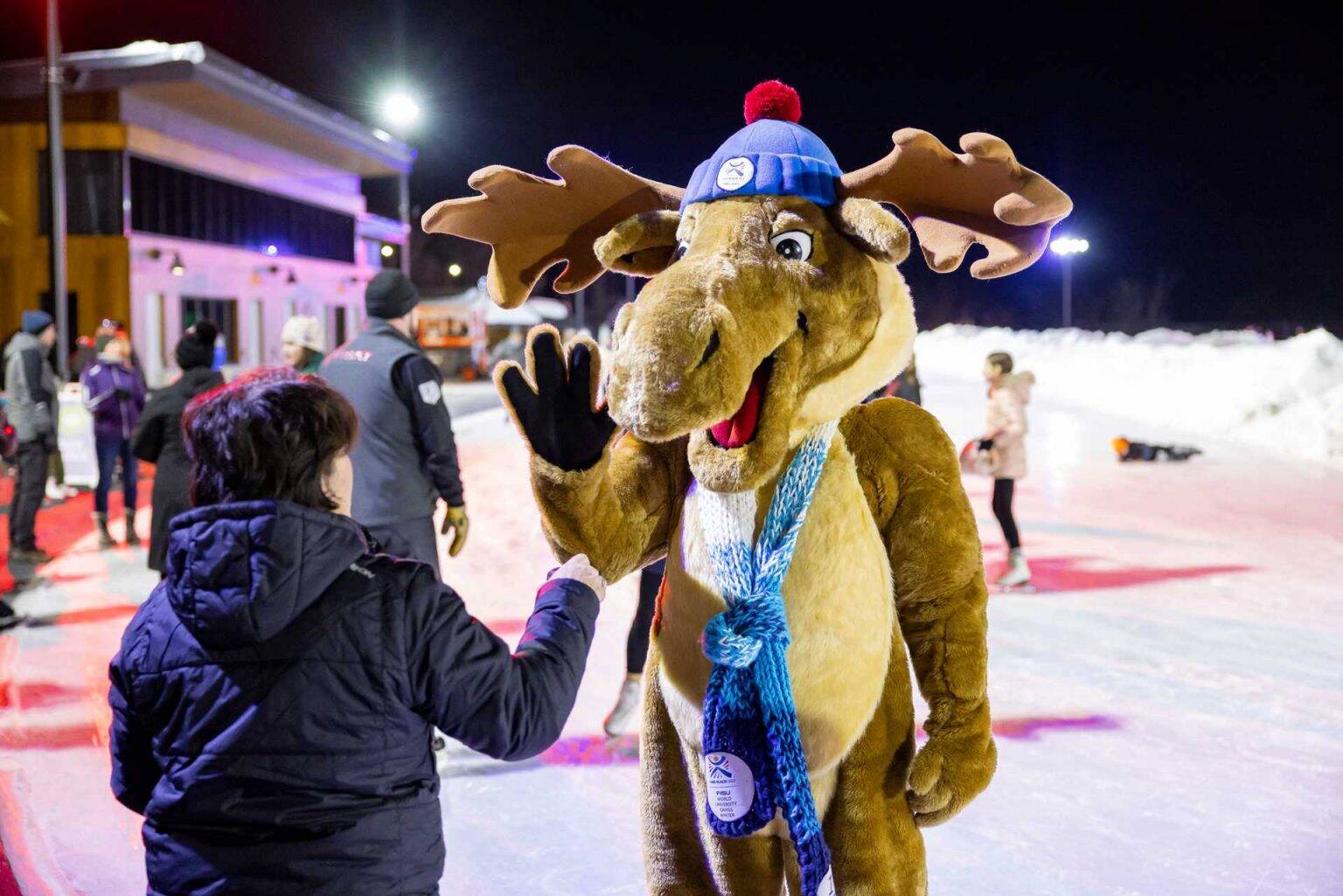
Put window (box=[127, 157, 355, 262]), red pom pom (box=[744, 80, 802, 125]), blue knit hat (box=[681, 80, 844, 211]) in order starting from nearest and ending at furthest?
blue knit hat (box=[681, 80, 844, 211])
red pom pom (box=[744, 80, 802, 125])
window (box=[127, 157, 355, 262])

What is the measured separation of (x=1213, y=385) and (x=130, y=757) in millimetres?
17742

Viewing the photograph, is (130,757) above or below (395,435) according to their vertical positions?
below

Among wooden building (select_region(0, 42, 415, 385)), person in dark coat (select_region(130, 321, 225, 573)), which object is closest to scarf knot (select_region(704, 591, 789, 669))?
person in dark coat (select_region(130, 321, 225, 573))

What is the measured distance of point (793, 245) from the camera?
1952mm

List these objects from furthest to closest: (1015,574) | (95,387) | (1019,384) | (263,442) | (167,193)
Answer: (167,193) < (95,387) < (1019,384) < (1015,574) < (263,442)

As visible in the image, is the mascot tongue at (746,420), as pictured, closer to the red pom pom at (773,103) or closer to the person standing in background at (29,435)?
the red pom pom at (773,103)

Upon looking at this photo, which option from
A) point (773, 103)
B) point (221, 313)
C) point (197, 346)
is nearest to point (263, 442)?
point (773, 103)

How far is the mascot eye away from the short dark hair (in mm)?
801

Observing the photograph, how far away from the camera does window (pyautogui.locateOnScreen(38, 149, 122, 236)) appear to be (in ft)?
65.1

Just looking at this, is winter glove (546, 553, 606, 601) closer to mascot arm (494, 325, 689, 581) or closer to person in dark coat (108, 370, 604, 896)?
mascot arm (494, 325, 689, 581)

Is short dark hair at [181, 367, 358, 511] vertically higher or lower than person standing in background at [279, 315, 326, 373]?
lower

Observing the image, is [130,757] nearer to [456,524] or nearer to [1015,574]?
[456,524]

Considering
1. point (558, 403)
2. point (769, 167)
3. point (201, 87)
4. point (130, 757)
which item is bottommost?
point (130, 757)

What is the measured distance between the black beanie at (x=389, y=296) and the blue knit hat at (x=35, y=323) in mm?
5313
